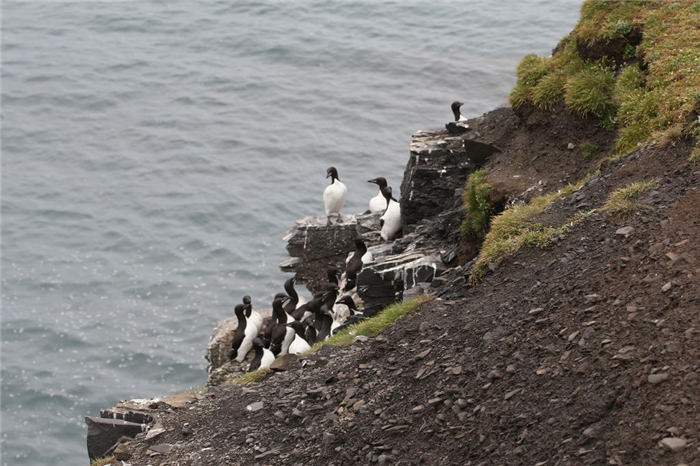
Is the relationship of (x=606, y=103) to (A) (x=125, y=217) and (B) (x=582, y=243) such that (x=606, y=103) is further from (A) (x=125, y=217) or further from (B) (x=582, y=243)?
(A) (x=125, y=217)

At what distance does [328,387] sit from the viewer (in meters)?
12.7

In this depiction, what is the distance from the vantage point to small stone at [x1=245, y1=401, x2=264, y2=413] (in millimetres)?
13062

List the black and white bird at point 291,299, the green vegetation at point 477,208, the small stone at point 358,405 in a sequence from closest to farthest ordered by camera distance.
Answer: the small stone at point 358,405 < the green vegetation at point 477,208 < the black and white bird at point 291,299

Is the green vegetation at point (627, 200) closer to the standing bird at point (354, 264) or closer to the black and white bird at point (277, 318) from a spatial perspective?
the standing bird at point (354, 264)

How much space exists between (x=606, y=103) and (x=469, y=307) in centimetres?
681

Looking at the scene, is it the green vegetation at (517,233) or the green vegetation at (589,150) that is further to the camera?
the green vegetation at (589,150)

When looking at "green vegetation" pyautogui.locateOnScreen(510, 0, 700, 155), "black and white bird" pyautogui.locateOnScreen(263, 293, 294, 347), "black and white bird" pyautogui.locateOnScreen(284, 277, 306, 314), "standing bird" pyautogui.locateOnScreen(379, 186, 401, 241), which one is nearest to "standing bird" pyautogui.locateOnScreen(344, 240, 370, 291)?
"standing bird" pyautogui.locateOnScreen(379, 186, 401, 241)

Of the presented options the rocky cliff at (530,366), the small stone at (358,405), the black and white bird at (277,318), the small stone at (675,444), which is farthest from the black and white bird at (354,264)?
the small stone at (675,444)

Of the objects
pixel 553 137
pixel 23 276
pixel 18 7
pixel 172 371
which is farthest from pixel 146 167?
pixel 553 137

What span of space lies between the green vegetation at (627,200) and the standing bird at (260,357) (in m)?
13.1

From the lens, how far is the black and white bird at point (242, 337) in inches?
1058

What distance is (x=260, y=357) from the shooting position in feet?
80.7

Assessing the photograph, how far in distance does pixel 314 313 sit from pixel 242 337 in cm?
254

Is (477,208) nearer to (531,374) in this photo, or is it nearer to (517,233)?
(517,233)
